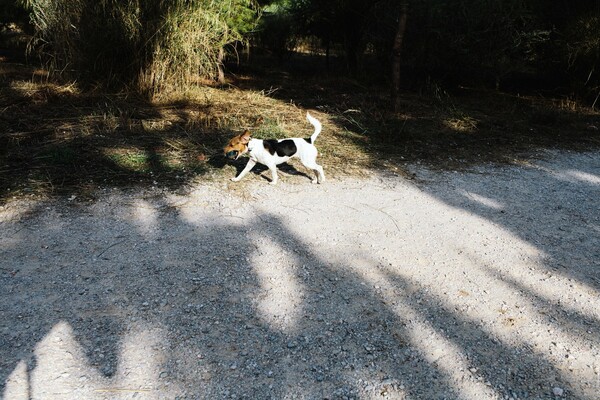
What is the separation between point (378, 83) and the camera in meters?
10.3

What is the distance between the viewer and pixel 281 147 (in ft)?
13.7

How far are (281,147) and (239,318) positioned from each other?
6.80 feet

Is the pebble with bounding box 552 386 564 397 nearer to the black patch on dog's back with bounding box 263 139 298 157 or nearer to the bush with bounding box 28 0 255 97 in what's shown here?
the black patch on dog's back with bounding box 263 139 298 157

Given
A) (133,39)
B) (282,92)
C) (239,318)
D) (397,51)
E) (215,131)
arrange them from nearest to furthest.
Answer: (239,318), (215,131), (133,39), (397,51), (282,92)

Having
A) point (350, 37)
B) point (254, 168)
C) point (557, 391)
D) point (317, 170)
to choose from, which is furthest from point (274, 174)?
point (350, 37)

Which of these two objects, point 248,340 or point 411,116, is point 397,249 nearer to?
point 248,340

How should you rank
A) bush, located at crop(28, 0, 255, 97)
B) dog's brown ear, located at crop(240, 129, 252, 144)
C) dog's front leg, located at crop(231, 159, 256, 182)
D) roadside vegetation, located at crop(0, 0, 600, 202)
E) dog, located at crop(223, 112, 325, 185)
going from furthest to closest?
bush, located at crop(28, 0, 255, 97) < roadside vegetation, located at crop(0, 0, 600, 202) < dog's front leg, located at crop(231, 159, 256, 182) < dog, located at crop(223, 112, 325, 185) < dog's brown ear, located at crop(240, 129, 252, 144)

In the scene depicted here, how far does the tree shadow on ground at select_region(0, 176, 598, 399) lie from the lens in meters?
2.09

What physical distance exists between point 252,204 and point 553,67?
8418 millimetres

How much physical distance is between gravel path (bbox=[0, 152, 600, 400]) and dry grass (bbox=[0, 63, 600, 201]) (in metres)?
0.60

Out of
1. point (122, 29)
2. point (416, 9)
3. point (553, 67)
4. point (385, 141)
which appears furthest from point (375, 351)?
point (553, 67)

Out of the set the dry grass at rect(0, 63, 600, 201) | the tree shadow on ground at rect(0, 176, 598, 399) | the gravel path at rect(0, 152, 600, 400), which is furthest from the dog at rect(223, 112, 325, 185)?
the tree shadow on ground at rect(0, 176, 598, 399)

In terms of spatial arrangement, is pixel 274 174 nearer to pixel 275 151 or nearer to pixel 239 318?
pixel 275 151

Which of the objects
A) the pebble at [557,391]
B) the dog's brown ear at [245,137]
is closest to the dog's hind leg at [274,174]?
the dog's brown ear at [245,137]
